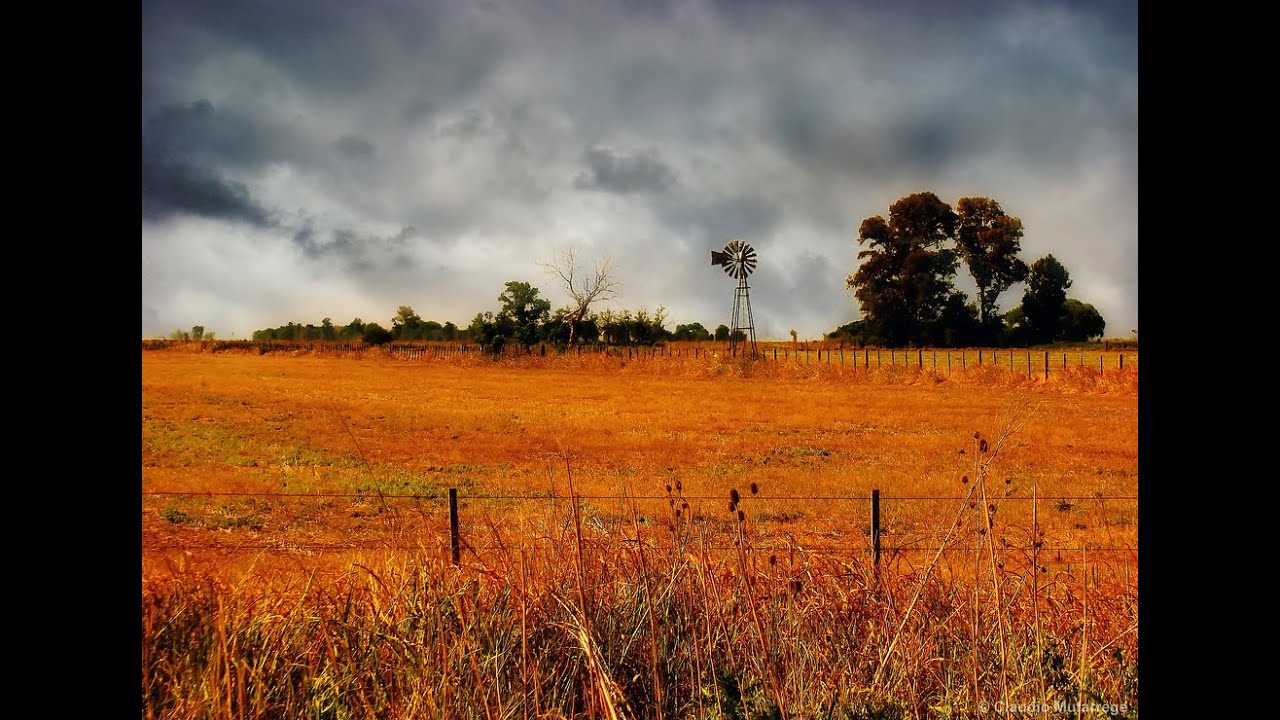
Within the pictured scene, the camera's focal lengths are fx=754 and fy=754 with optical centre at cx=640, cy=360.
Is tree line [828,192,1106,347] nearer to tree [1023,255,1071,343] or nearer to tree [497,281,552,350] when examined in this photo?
tree [1023,255,1071,343]

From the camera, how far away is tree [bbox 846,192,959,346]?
4928 centimetres

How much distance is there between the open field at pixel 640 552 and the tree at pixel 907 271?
21559 mm

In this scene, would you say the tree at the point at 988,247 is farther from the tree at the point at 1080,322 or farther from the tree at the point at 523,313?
the tree at the point at 523,313

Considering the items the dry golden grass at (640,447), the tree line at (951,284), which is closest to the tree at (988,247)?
the tree line at (951,284)

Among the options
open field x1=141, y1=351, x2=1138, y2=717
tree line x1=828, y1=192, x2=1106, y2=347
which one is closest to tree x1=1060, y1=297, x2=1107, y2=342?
tree line x1=828, y1=192, x2=1106, y2=347

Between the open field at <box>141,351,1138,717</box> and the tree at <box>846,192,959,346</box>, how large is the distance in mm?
21559

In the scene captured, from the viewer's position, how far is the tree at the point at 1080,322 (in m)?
49.8

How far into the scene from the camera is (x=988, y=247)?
1994 inches

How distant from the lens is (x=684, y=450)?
15773 mm

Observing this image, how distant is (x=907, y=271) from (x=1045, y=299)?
9306 millimetres
